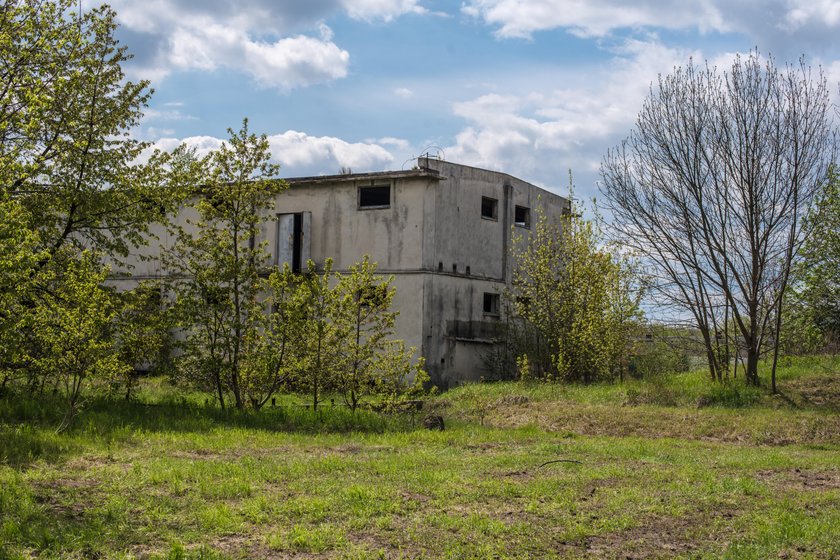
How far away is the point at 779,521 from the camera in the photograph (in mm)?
8148

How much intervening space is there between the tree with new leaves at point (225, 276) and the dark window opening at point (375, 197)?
1096 cm

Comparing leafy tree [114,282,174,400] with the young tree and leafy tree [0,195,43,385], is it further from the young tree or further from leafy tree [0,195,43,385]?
the young tree

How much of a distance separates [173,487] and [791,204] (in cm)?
1717

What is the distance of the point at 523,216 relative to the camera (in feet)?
105

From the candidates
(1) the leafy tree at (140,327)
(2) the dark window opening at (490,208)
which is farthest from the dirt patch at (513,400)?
(2) the dark window opening at (490,208)

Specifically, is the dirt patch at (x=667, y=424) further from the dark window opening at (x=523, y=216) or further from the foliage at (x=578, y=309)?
the dark window opening at (x=523, y=216)

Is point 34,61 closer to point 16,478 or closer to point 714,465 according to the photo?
point 16,478

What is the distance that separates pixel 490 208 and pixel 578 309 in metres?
6.33

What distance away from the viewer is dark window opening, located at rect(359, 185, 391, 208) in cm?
2897

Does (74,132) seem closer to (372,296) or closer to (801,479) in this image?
(372,296)

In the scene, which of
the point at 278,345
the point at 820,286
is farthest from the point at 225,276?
the point at 820,286

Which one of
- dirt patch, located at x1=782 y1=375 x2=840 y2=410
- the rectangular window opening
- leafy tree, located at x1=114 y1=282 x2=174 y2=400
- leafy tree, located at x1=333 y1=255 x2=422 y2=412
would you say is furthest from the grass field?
the rectangular window opening

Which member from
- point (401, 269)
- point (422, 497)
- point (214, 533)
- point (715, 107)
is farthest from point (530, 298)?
point (214, 533)

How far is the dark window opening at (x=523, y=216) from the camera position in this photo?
104ft
